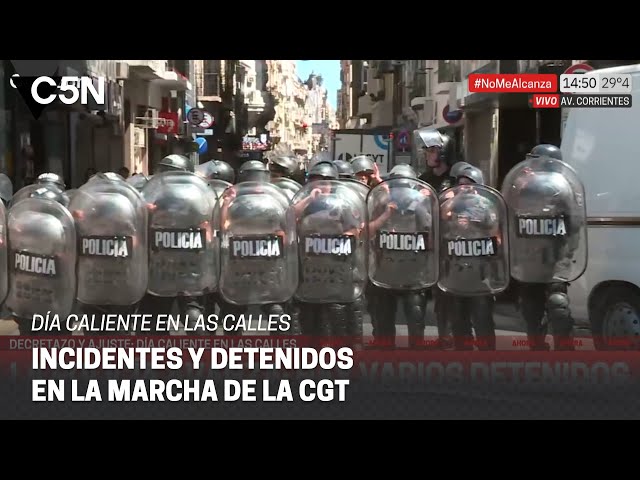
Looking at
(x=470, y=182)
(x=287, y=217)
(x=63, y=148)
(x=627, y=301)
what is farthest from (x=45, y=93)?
(x=627, y=301)

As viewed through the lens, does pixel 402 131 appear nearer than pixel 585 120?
No

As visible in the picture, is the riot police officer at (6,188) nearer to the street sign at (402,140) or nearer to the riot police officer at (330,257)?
the riot police officer at (330,257)

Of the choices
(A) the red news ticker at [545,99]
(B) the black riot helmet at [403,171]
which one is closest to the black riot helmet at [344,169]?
(B) the black riot helmet at [403,171]

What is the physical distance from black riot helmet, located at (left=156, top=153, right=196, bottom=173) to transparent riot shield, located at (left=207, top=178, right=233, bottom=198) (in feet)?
0.44

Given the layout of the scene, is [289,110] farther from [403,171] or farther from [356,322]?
[356,322]

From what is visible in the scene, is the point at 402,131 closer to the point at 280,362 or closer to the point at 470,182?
the point at 470,182

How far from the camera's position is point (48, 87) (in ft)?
23.0

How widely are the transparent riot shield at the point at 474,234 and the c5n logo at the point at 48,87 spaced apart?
78.6 inches

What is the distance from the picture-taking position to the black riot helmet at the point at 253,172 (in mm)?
7426

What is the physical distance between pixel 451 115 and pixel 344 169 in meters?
0.87

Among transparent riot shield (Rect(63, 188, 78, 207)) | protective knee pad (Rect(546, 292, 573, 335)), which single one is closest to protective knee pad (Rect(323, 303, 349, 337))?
protective knee pad (Rect(546, 292, 573, 335))

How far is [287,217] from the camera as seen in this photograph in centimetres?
706

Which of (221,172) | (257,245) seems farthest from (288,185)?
(257,245)
